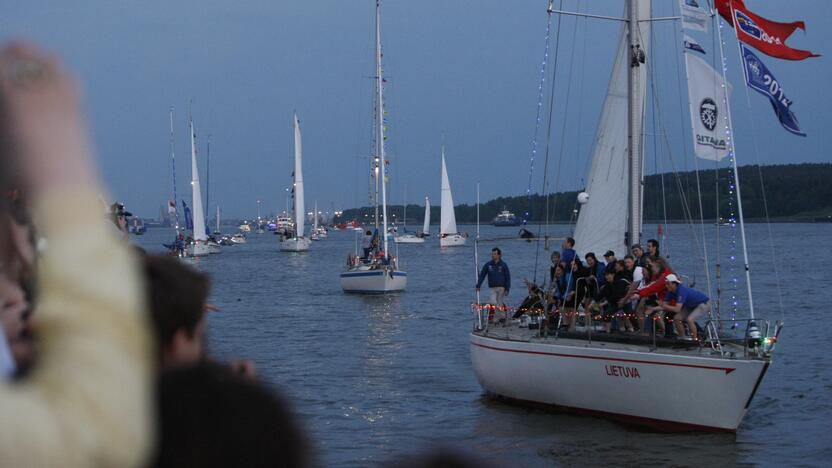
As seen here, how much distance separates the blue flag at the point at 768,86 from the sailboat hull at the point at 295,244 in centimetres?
8934

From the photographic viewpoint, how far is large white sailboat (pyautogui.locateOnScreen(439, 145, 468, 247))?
104125 millimetres

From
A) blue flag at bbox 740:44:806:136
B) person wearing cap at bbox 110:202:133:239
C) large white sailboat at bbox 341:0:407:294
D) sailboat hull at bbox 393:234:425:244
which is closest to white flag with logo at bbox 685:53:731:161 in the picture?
blue flag at bbox 740:44:806:136

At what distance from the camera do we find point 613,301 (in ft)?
58.4

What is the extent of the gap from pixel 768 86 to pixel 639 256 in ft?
11.3

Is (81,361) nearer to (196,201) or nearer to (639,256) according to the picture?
(639,256)

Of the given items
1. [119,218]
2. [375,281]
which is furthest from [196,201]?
[119,218]

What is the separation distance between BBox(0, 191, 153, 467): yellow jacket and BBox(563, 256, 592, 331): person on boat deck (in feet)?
55.2

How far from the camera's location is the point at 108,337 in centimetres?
132

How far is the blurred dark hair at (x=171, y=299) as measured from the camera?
5.87ft

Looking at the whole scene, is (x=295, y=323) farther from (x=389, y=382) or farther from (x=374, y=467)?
(x=374, y=467)

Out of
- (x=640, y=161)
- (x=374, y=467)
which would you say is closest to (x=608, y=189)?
(x=640, y=161)

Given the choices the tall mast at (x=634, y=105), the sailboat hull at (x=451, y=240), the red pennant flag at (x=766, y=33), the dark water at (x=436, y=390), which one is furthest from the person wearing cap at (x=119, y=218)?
the sailboat hull at (x=451, y=240)

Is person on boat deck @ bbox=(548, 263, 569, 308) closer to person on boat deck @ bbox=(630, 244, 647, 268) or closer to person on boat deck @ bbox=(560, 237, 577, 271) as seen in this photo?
person on boat deck @ bbox=(560, 237, 577, 271)

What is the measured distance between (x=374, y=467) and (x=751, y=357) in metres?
5.73
